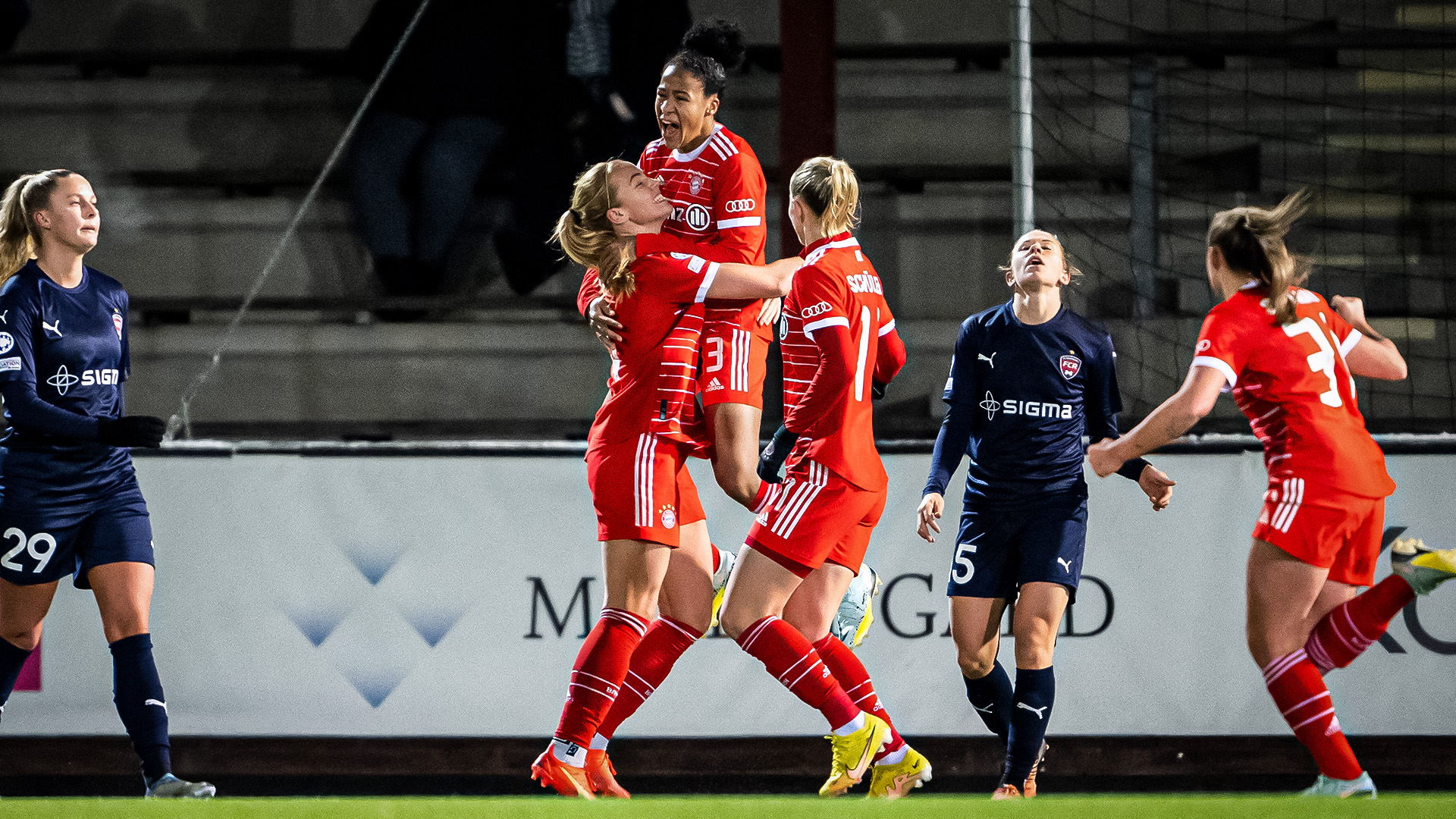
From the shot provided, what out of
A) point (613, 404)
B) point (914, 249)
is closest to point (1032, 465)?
point (613, 404)

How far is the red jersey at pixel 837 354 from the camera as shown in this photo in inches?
163

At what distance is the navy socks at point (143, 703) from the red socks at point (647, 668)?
4.25 feet

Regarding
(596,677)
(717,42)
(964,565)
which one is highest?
(717,42)

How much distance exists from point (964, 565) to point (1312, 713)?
1088 millimetres

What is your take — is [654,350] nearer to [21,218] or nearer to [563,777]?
[563,777]

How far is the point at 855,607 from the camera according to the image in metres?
→ 4.69

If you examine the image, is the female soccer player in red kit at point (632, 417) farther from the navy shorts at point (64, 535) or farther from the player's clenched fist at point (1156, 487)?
the navy shorts at point (64, 535)

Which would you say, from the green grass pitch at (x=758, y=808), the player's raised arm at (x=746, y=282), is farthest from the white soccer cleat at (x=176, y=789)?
the player's raised arm at (x=746, y=282)

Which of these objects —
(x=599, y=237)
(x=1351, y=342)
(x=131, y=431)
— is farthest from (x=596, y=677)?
(x=1351, y=342)

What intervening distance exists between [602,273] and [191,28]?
22.4 feet

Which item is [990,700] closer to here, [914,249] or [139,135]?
[914,249]

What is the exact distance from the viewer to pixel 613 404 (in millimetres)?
4168

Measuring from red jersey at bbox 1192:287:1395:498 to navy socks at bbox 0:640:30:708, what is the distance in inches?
143

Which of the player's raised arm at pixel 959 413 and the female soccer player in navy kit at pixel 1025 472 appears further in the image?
the player's raised arm at pixel 959 413
